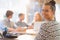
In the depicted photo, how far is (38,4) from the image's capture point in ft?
16.2

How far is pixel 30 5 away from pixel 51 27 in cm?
343

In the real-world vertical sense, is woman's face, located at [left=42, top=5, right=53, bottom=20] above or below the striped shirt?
above

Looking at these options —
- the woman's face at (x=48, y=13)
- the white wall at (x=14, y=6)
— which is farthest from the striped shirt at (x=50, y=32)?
the white wall at (x=14, y=6)

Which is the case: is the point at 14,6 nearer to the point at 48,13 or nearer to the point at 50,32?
the point at 48,13

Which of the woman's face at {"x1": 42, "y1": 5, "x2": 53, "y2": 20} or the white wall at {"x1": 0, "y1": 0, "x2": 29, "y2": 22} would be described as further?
the white wall at {"x1": 0, "y1": 0, "x2": 29, "y2": 22}

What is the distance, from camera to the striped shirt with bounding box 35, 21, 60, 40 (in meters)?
1.68

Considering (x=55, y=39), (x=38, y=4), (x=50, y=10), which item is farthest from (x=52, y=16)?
(x=38, y=4)

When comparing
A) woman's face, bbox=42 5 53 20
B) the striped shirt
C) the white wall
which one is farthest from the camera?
the white wall

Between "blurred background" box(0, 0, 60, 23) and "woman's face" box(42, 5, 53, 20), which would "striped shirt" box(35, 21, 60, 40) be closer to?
"woman's face" box(42, 5, 53, 20)

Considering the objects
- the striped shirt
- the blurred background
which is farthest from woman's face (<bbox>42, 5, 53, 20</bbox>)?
the blurred background

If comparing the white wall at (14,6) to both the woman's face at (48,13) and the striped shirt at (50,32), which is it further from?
the striped shirt at (50,32)

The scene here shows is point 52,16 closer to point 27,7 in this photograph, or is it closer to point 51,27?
point 51,27

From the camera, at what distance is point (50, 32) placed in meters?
1.69

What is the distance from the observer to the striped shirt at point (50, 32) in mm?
1681
